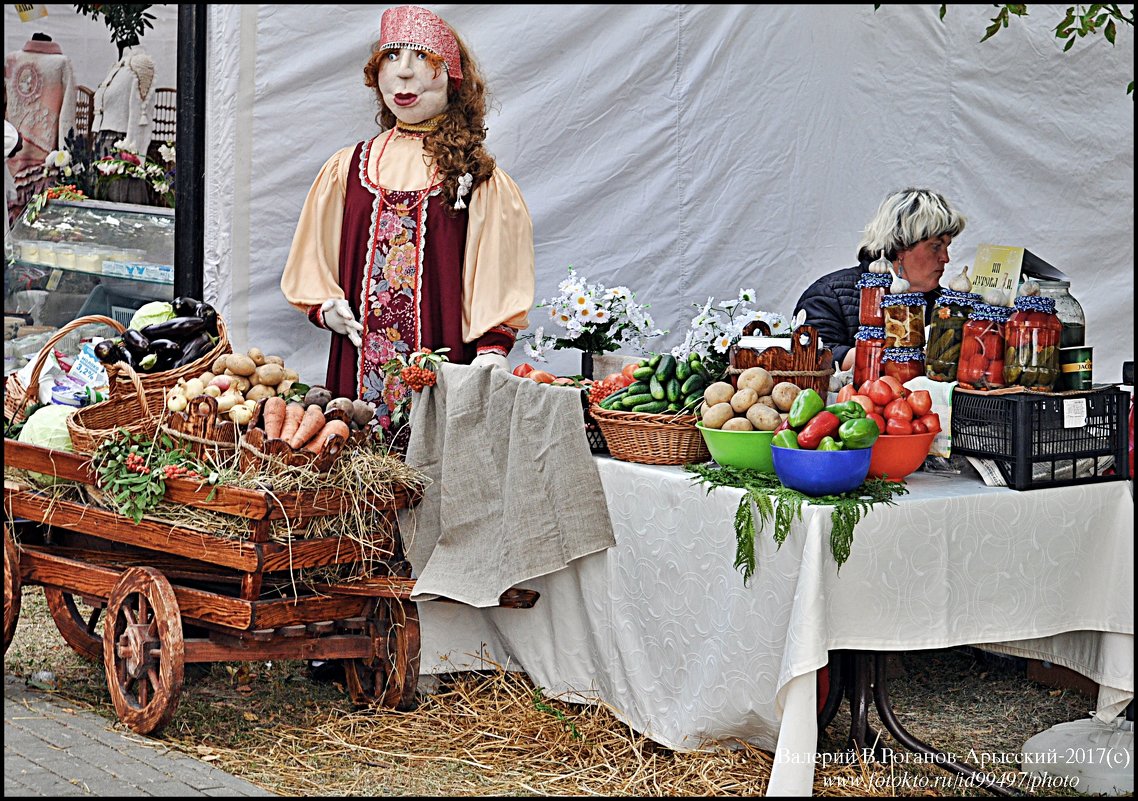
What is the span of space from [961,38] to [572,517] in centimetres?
380

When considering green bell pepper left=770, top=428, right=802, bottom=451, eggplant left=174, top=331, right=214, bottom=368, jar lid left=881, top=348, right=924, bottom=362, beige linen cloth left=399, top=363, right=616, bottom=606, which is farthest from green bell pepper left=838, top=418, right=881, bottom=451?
eggplant left=174, top=331, right=214, bottom=368

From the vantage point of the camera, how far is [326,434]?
13.3ft

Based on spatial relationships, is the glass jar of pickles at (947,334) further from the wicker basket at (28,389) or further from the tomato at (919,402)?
the wicker basket at (28,389)

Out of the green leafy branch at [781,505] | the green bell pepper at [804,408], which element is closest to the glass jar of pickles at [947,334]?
the green leafy branch at [781,505]

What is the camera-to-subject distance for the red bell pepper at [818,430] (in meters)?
3.46

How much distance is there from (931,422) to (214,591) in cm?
227

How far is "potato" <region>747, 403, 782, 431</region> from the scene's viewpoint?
144 inches

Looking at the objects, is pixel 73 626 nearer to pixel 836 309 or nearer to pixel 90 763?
pixel 90 763

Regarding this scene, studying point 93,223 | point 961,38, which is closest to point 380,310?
point 93,223

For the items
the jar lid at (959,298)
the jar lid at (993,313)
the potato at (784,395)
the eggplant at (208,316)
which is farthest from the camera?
the eggplant at (208,316)

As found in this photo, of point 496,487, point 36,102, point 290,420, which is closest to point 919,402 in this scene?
point 496,487

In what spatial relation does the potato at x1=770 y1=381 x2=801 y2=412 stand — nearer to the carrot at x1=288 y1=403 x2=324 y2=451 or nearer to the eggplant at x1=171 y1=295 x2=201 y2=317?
the carrot at x1=288 y1=403 x2=324 y2=451

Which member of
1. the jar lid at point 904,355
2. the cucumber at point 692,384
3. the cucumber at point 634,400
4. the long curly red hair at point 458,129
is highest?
the long curly red hair at point 458,129

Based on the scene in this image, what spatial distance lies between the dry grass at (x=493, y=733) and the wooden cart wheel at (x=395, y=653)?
0.06 m
